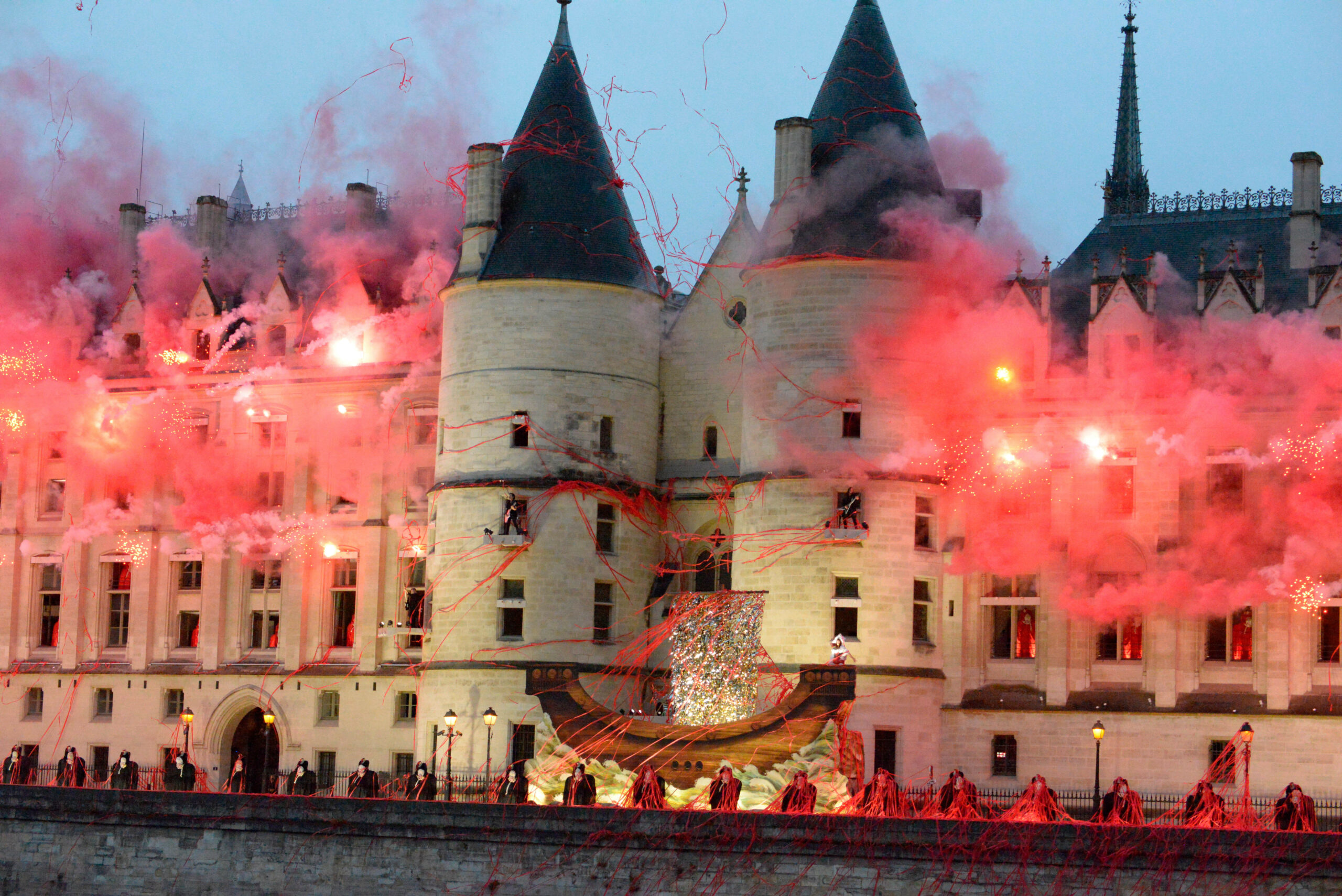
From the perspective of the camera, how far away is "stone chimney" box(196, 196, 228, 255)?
63.8 meters

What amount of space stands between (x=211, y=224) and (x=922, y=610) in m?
26.6

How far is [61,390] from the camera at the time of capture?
2393 inches

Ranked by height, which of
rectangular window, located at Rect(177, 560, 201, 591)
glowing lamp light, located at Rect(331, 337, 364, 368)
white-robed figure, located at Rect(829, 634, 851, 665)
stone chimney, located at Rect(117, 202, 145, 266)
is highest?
stone chimney, located at Rect(117, 202, 145, 266)

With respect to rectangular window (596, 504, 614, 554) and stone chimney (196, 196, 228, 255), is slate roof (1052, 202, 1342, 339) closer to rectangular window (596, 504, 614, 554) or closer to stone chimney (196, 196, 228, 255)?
rectangular window (596, 504, 614, 554)

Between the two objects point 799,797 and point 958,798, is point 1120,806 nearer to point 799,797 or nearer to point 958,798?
point 958,798

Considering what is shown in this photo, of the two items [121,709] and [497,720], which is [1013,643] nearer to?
[497,720]

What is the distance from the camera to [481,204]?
53594 mm

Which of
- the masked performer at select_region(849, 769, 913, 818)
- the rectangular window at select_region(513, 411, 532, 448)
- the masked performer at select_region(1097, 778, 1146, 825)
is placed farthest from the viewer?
the rectangular window at select_region(513, 411, 532, 448)

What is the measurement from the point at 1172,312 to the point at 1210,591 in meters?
7.15

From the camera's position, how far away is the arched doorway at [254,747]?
5853 centimetres

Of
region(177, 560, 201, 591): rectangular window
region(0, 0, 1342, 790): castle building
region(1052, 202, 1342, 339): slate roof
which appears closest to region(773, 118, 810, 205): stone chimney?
region(0, 0, 1342, 790): castle building

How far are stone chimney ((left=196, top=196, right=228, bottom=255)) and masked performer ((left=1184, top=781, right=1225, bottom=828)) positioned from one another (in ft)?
114

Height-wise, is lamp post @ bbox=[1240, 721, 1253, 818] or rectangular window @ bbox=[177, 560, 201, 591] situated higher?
rectangular window @ bbox=[177, 560, 201, 591]

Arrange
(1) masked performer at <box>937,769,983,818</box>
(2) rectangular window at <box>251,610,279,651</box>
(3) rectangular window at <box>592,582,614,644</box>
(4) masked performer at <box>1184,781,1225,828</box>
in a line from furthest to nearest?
(2) rectangular window at <box>251,610,279,651</box> → (3) rectangular window at <box>592,582,614,644</box> → (1) masked performer at <box>937,769,983,818</box> → (4) masked performer at <box>1184,781,1225,828</box>
